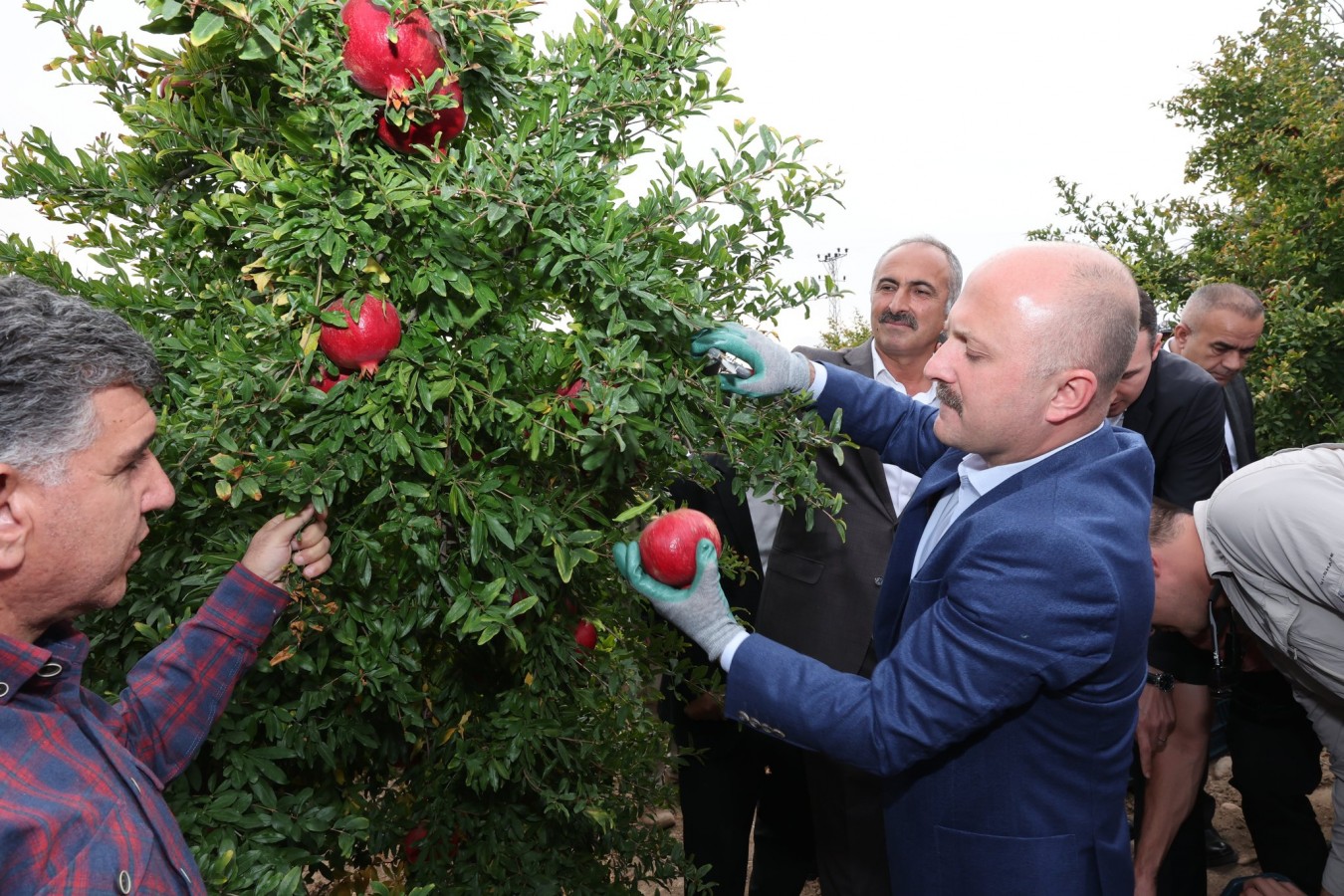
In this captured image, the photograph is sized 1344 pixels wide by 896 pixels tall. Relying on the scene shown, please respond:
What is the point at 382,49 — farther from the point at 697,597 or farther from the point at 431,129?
the point at 697,597

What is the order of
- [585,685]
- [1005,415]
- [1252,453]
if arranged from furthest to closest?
[1252,453], [585,685], [1005,415]

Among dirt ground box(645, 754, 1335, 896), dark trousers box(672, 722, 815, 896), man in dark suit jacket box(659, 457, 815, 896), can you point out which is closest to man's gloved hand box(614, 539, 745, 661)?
man in dark suit jacket box(659, 457, 815, 896)

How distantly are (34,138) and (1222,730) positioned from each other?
5.69 m

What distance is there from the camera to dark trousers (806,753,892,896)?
2922 mm

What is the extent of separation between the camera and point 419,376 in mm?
1542

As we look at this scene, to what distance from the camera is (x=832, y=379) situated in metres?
2.33

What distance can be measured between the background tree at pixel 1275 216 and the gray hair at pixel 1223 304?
107 centimetres

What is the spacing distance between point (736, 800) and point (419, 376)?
2.41 metres

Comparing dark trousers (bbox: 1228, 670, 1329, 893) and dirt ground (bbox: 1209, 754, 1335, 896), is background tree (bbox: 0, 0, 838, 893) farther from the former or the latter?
dirt ground (bbox: 1209, 754, 1335, 896)

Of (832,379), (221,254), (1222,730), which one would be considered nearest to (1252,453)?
(1222,730)

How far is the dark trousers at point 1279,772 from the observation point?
319cm

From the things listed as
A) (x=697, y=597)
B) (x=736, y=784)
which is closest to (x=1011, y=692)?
(x=697, y=597)

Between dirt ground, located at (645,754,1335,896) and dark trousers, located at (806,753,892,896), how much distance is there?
125cm

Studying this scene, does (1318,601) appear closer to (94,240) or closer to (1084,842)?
(1084,842)
